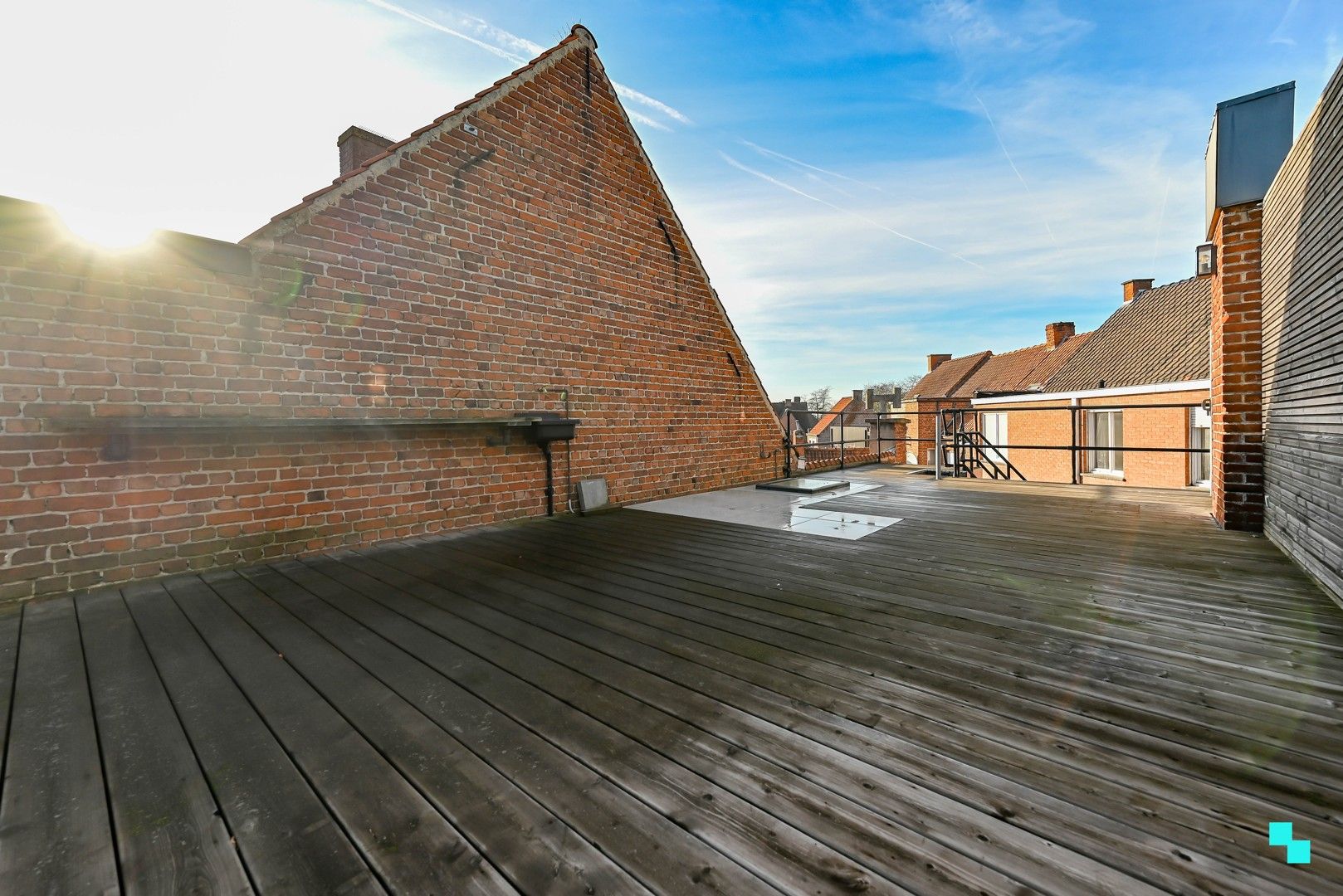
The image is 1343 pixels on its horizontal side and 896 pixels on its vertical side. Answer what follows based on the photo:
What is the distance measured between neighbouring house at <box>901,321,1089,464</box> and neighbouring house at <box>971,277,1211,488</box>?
65.8 inches

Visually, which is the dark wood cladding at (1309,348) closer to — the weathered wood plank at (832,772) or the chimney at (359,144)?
the weathered wood plank at (832,772)

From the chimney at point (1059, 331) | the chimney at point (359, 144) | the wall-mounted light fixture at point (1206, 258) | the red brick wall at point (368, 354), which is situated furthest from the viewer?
the chimney at point (1059, 331)

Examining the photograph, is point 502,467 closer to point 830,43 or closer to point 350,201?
point 350,201

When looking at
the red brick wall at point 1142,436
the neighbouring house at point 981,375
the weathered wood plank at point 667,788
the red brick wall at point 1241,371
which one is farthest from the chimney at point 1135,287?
the weathered wood plank at point 667,788

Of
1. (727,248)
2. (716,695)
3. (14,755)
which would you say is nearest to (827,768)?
(716,695)

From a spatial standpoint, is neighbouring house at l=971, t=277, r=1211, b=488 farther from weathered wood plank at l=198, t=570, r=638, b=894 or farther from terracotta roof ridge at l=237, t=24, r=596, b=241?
weathered wood plank at l=198, t=570, r=638, b=894

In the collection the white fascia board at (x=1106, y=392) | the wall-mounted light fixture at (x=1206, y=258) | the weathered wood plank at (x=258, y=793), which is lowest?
the weathered wood plank at (x=258, y=793)

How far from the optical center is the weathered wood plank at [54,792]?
96 centimetres

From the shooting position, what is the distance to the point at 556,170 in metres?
5.07

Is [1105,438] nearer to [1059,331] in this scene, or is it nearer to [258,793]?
[1059,331]

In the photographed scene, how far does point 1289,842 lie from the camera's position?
962 millimetres

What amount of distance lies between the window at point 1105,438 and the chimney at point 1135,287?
5503mm

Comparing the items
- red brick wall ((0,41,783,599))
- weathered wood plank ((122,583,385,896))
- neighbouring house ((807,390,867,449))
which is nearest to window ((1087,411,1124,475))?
red brick wall ((0,41,783,599))

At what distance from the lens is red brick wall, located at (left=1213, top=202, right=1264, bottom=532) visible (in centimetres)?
344
